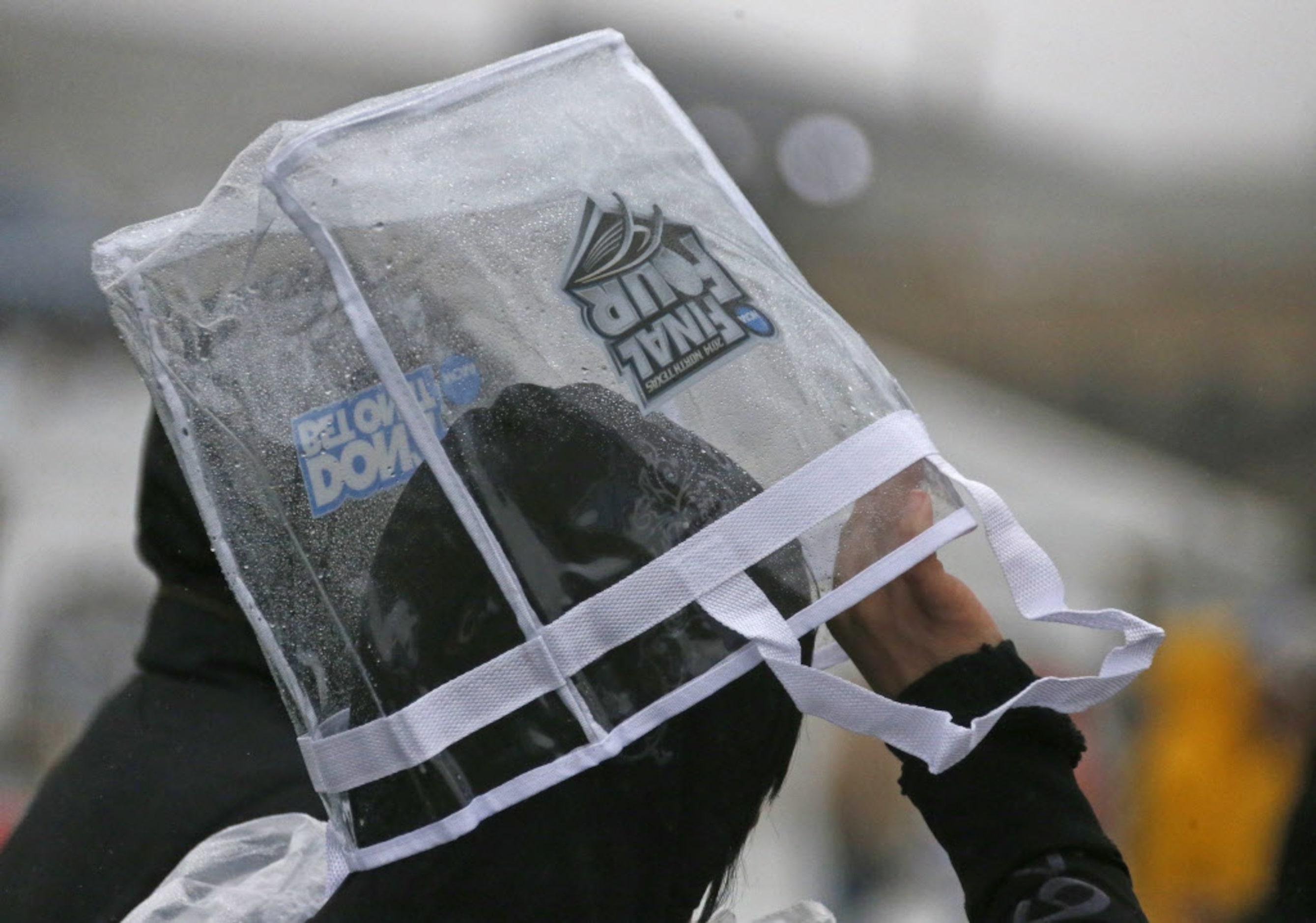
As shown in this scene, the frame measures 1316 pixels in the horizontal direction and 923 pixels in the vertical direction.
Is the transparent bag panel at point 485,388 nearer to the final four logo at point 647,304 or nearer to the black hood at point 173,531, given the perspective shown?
the final four logo at point 647,304

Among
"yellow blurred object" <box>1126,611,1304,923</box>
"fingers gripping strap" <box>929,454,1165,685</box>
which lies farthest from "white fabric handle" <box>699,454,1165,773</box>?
"yellow blurred object" <box>1126,611,1304,923</box>

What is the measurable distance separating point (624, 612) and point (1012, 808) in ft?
0.89

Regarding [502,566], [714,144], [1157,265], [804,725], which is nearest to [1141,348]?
[1157,265]

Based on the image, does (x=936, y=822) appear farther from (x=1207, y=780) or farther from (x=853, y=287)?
(x=1207, y=780)

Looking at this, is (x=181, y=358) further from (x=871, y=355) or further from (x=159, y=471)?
(x=871, y=355)

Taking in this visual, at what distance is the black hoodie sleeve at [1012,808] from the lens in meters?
0.73

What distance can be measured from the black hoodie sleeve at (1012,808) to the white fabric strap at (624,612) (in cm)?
10

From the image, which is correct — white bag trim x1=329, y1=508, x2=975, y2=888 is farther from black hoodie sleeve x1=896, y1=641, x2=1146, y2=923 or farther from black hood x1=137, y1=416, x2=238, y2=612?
black hood x1=137, y1=416, x2=238, y2=612

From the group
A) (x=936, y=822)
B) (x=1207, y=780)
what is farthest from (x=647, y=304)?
(x=1207, y=780)

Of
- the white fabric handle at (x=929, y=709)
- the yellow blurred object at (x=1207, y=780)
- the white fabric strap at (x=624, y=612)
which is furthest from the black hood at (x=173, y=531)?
the yellow blurred object at (x=1207, y=780)

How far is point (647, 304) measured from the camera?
737mm

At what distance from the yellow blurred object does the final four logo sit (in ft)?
2.98

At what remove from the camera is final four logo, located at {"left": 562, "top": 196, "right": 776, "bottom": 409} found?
28.9 inches

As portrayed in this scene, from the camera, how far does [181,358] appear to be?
79 centimetres
